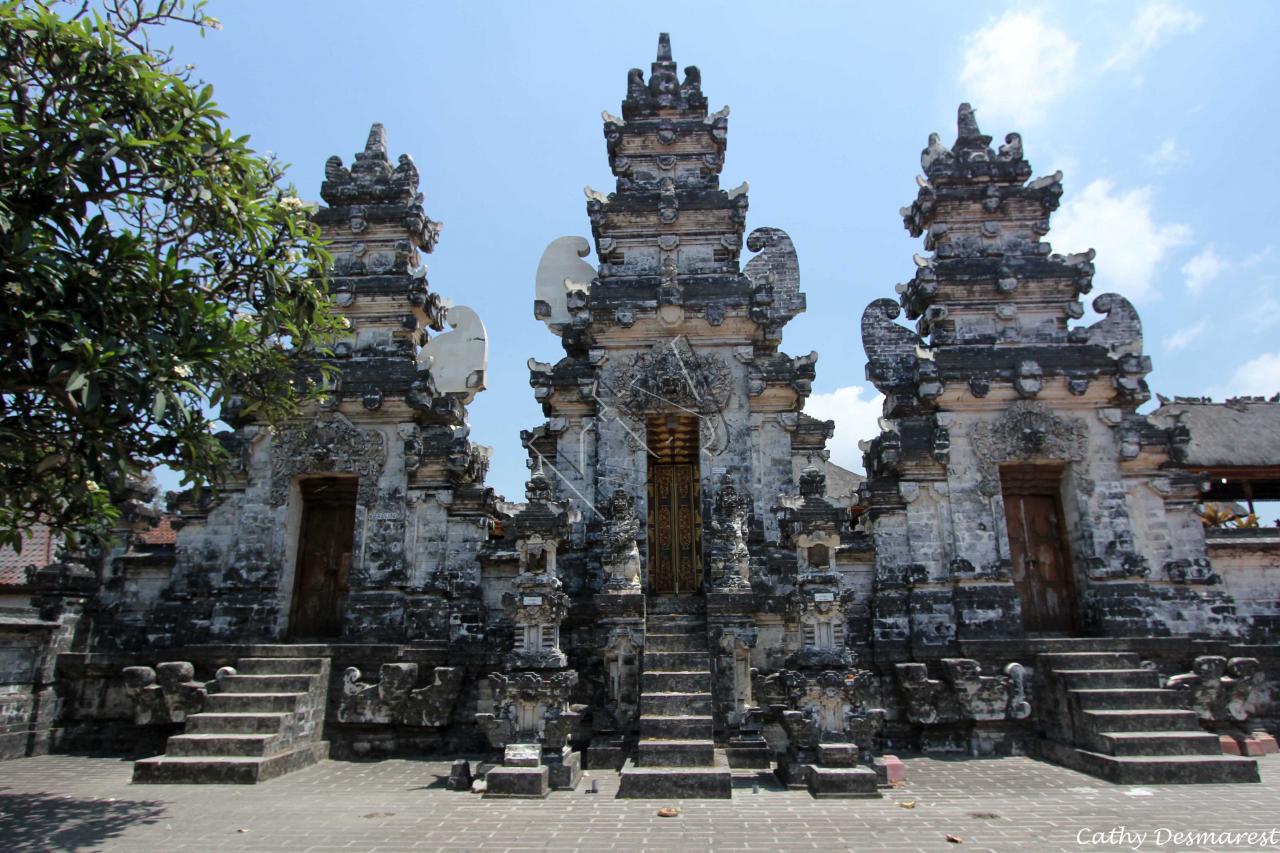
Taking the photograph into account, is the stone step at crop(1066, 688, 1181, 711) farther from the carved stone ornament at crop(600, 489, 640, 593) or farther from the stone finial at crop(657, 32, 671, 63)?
the stone finial at crop(657, 32, 671, 63)

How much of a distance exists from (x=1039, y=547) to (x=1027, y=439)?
196cm

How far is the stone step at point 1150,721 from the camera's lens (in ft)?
32.4

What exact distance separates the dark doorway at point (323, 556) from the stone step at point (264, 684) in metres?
2.43

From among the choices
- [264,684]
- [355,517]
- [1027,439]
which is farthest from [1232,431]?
[264,684]

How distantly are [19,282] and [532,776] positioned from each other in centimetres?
683

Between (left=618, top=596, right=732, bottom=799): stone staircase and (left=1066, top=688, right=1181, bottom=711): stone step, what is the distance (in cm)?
497

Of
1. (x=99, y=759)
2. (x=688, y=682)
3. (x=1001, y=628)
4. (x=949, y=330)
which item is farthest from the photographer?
(x=949, y=330)

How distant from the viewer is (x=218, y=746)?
9945 mm

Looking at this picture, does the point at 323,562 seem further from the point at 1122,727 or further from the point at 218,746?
the point at 1122,727

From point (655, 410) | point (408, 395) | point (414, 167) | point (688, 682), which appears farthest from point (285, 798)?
point (414, 167)

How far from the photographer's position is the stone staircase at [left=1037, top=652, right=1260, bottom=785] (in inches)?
359

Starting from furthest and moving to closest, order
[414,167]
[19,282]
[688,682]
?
[414,167]
[688,682]
[19,282]

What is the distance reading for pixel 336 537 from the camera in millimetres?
14391

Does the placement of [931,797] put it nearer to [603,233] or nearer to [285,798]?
[285,798]
